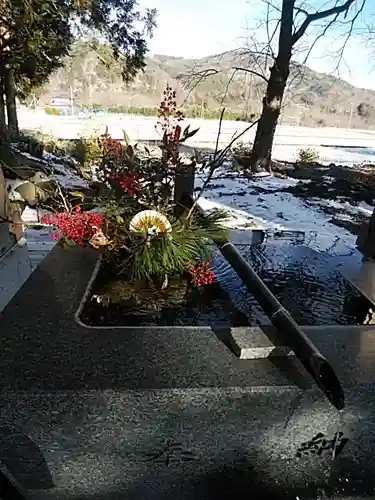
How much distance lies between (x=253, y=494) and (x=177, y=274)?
730 mm

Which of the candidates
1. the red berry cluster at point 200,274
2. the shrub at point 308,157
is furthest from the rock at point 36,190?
the shrub at point 308,157

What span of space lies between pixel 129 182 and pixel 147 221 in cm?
19

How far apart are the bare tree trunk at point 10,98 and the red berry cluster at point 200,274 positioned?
18.7 ft

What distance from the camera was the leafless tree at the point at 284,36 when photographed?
7.00 meters

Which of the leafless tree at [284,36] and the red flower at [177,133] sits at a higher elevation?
the leafless tree at [284,36]

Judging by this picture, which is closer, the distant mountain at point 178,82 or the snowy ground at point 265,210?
the snowy ground at point 265,210

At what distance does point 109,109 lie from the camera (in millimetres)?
12445

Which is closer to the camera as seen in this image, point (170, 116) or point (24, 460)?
point (24, 460)

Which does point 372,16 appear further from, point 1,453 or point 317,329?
point 1,453

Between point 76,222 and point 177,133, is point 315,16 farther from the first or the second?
point 76,222

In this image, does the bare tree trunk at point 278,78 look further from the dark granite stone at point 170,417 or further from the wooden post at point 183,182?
the dark granite stone at point 170,417

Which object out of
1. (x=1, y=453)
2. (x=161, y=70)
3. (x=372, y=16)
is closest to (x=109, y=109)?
(x=161, y=70)

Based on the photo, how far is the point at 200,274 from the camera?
147 centimetres

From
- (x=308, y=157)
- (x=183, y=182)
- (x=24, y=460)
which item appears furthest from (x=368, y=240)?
(x=308, y=157)
